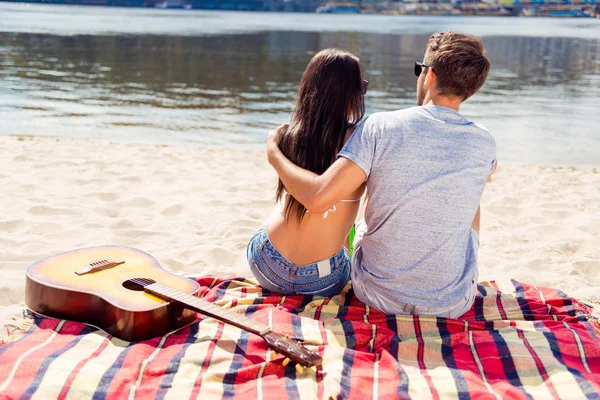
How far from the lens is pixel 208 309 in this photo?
252 centimetres

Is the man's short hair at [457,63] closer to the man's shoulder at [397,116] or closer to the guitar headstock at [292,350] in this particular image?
the man's shoulder at [397,116]

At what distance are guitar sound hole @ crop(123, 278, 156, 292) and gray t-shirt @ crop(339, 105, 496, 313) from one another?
0.98m

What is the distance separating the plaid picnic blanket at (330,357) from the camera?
2.20 m

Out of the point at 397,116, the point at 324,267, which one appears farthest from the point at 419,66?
the point at 324,267

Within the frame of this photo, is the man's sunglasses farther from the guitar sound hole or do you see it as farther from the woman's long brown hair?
the guitar sound hole

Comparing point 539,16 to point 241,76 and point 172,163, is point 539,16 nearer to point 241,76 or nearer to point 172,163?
point 241,76

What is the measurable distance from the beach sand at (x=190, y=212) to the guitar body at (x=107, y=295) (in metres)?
0.35

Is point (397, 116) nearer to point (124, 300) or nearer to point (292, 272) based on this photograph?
point (292, 272)

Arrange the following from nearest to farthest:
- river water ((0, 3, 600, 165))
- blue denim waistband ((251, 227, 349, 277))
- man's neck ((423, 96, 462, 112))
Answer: man's neck ((423, 96, 462, 112)), blue denim waistband ((251, 227, 349, 277)), river water ((0, 3, 600, 165))

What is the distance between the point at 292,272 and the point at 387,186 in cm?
66

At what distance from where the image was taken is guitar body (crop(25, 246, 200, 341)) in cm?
252

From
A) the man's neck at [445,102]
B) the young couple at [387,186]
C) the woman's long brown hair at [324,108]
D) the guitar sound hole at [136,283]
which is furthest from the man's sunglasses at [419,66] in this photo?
the guitar sound hole at [136,283]

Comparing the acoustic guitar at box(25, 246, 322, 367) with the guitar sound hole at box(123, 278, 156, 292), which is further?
the guitar sound hole at box(123, 278, 156, 292)

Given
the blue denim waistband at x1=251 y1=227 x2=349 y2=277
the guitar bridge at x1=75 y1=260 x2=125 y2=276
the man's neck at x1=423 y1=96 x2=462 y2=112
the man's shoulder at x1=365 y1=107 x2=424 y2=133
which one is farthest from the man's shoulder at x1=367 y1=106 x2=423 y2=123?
the guitar bridge at x1=75 y1=260 x2=125 y2=276
